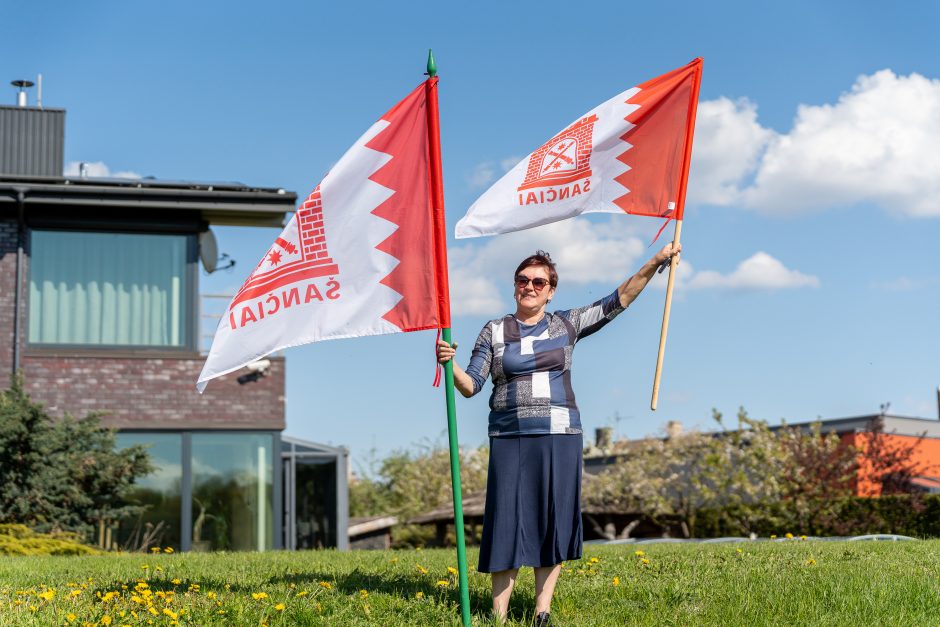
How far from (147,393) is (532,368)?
48.1 ft

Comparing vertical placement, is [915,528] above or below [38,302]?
below

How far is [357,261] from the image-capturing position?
663 cm

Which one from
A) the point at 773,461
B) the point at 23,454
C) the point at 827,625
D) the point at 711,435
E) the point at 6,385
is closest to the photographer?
the point at 827,625

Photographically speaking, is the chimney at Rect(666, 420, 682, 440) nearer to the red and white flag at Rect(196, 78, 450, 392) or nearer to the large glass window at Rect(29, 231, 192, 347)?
the large glass window at Rect(29, 231, 192, 347)

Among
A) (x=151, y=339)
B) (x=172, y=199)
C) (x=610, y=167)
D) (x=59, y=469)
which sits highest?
(x=172, y=199)

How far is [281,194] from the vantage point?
2038 cm

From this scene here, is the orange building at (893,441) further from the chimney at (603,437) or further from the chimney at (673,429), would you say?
the chimney at (603,437)

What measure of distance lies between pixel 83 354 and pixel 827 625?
53.2 feet

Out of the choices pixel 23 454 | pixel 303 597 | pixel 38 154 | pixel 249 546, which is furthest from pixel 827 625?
pixel 38 154

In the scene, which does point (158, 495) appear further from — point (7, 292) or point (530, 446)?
point (530, 446)

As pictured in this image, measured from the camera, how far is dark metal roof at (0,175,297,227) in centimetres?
1944

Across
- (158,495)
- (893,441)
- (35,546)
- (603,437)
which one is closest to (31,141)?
(158,495)

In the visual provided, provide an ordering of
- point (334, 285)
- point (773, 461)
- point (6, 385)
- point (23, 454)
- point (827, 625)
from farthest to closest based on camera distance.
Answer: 1. point (773, 461)
2. point (6, 385)
3. point (23, 454)
4. point (334, 285)
5. point (827, 625)

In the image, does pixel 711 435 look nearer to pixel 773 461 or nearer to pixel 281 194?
pixel 773 461
